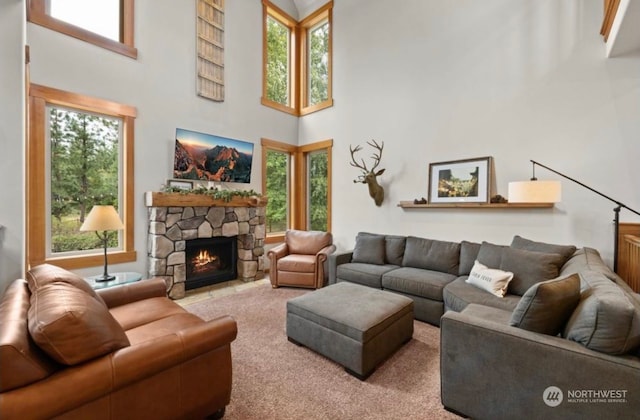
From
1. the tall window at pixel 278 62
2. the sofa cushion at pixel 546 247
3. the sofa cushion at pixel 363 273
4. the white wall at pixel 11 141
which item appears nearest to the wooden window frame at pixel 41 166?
the white wall at pixel 11 141

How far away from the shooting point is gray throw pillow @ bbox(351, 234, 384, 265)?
160 inches

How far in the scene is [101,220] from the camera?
9.13 ft

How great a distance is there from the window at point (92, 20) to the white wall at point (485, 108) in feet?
10.5

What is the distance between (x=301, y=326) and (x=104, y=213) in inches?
87.6

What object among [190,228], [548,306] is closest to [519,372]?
[548,306]

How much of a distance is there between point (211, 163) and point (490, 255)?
4019 mm

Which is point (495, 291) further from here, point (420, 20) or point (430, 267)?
point (420, 20)

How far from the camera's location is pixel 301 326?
251cm

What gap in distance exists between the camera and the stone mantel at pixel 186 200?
→ 3758mm

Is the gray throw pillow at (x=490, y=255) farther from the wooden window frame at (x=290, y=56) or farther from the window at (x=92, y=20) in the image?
the window at (x=92, y=20)

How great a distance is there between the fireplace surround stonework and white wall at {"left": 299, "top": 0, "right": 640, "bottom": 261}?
5.19 ft

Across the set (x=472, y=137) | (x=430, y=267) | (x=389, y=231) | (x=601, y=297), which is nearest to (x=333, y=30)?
(x=472, y=137)

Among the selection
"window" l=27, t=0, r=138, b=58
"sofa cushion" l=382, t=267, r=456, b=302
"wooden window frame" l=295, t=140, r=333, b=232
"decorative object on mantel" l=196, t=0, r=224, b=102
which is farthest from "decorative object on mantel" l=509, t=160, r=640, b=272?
"window" l=27, t=0, r=138, b=58

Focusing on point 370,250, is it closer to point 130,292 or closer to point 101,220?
point 130,292
